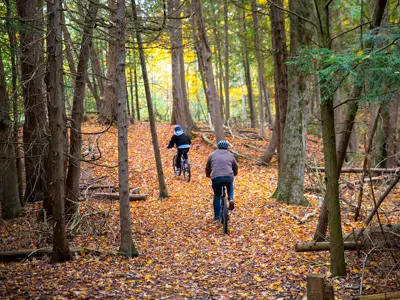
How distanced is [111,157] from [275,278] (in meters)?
11.2

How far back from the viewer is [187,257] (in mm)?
7152

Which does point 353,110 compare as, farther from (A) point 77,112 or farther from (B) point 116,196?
(B) point 116,196

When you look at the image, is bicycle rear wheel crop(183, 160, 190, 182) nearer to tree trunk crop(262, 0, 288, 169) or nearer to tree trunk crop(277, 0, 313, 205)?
tree trunk crop(262, 0, 288, 169)

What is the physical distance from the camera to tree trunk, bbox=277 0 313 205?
31.7ft

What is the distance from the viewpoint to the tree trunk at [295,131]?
9.66 meters

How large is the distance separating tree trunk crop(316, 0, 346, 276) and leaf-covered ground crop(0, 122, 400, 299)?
1.23ft

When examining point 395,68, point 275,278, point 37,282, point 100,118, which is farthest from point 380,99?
point 100,118

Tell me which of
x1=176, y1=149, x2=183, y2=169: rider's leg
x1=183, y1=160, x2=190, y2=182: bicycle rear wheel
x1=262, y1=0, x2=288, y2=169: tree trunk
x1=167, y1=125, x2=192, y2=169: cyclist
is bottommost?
x1=183, y1=160, x2=190, y2=182: bicycle rear wheel

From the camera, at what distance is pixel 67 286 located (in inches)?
214

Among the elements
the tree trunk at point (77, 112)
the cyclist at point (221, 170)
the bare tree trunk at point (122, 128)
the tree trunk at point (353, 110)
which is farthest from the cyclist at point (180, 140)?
the tree trunk at point (353, 110)

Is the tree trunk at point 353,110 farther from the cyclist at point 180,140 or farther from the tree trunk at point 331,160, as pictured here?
the cyclist at point 180,140

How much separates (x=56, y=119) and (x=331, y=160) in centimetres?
432

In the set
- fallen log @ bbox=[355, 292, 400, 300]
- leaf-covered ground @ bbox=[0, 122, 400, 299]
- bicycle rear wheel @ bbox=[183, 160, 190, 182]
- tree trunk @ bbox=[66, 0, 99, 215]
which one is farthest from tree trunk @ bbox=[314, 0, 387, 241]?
bicycle rear wheel @ bbox=[183, 160, 190, 182]

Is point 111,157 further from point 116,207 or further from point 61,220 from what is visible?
point 61,220
